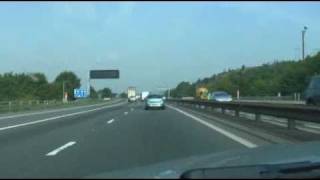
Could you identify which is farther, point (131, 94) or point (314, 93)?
point (131, 94)

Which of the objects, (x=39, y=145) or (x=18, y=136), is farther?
(x=18, y=136)

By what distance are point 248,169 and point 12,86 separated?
155039mm

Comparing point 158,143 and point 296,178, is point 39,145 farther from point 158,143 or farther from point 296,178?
point 296,178

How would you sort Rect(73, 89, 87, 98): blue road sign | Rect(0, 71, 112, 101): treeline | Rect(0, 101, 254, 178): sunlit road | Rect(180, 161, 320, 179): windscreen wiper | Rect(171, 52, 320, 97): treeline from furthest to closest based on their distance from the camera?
Rect(0, 71, 112, 101): treeline < Rect(73, 89, 87, 98): blue road sign < Rect(171, 52, 320, 97): treeline < Rect(0, 101, 254, 178): sunlit road < Rect(180, 161, 320, 179): windscreen wiper

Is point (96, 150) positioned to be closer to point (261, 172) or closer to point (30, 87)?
point (261, 172)

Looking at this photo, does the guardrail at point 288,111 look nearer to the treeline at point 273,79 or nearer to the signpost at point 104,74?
the treeline at point 273,79

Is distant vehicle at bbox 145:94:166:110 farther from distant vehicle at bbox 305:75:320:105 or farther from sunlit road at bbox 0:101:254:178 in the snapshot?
sunlit road at bbox 0:101:254:178

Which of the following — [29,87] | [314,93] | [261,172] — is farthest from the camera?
[29,87]

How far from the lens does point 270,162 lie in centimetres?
651

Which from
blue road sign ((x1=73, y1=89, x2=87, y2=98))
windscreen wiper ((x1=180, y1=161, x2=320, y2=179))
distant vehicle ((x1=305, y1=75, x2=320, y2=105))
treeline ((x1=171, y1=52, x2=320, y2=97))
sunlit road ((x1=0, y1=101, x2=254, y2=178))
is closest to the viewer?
windscreen wiper ((x1=180, y1=161, x2=320, y2=179))

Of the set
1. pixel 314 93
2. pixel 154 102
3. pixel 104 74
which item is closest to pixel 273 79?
pixel 104 74

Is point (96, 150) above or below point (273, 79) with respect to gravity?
below

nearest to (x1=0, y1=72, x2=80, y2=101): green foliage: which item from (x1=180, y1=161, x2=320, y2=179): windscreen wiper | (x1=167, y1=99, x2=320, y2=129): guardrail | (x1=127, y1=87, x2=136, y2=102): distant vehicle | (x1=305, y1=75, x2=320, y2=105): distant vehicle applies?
(x1=127, y1=87, x2=136, y2=102): distant vehicle

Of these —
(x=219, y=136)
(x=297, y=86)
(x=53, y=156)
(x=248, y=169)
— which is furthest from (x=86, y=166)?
(x=297, y=86)
